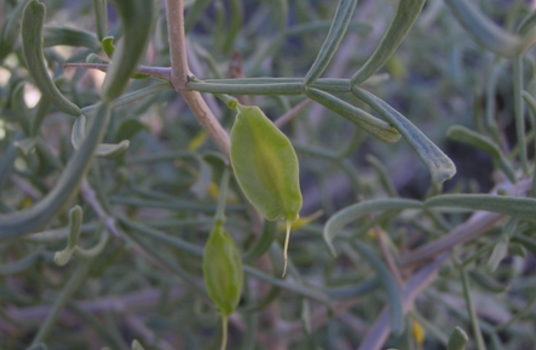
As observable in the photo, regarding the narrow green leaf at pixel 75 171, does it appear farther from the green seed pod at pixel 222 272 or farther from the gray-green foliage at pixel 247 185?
the green seed pod at pixel 222 272

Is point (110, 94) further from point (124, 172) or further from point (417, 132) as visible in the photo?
point (124, 172)

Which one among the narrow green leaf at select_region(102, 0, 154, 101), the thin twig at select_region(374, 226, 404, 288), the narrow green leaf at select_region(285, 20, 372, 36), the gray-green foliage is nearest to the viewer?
the narrow green leaf at select_region(102, 0, 154, 101)

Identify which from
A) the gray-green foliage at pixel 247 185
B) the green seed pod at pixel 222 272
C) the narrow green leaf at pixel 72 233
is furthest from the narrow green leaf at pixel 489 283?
the narrow green leaf at pixel 72 233

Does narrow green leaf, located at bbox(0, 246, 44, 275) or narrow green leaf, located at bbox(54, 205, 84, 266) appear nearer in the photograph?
narrow green leaf, located at bbox(54, 205, 84, 266)

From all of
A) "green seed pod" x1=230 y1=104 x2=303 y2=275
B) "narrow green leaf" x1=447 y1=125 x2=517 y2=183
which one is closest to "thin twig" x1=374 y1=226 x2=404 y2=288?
"narrow green leaf" x1=447 y1=125 x2=517 y2=183

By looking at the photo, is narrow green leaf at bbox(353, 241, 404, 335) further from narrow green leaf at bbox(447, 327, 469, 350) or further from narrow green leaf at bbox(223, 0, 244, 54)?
narrow green leaf at bbox(223, 0, 244, 54)

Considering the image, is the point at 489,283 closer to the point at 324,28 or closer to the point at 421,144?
the point at 421,144
